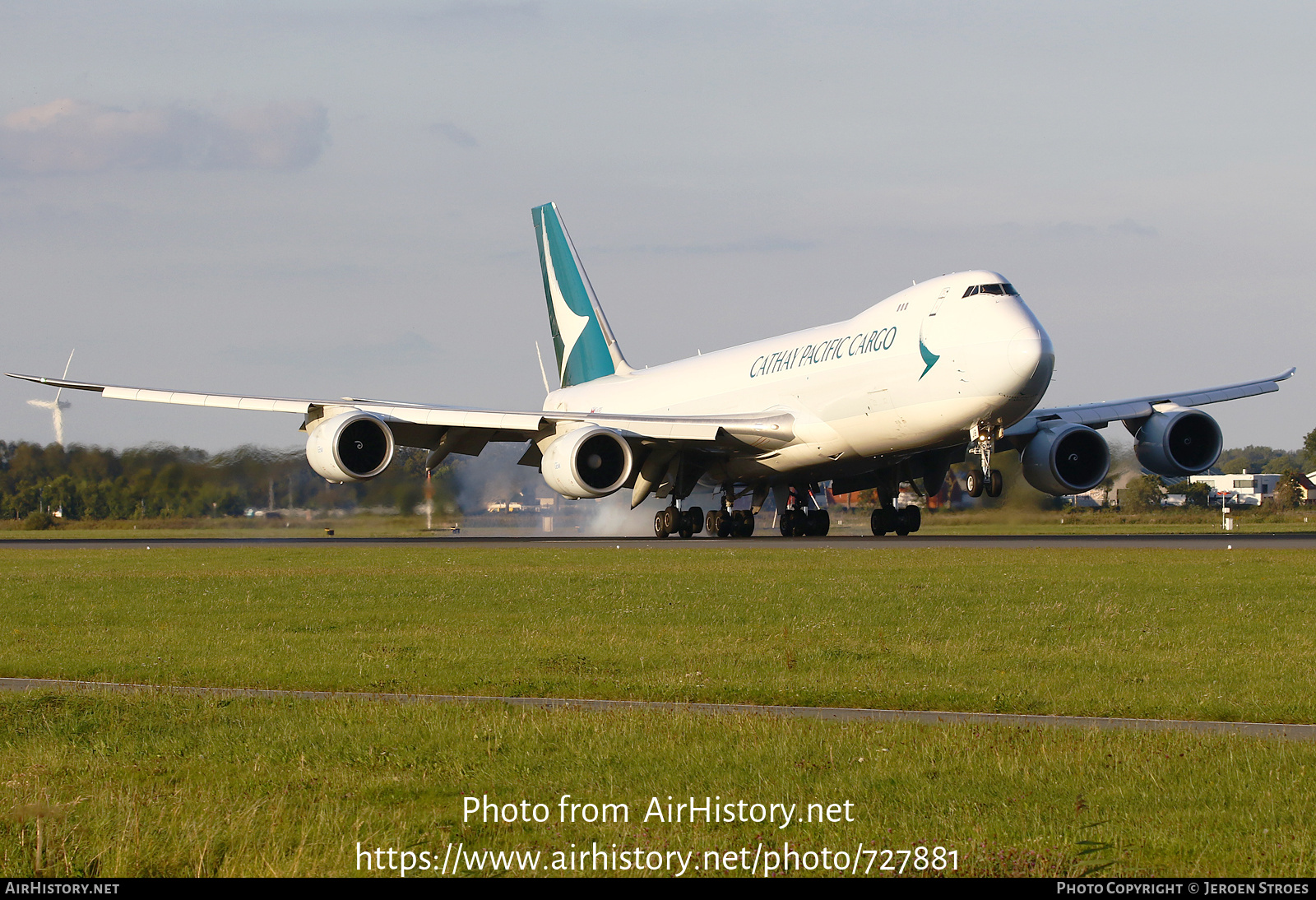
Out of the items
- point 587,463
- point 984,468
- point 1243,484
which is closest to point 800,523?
point 587,463

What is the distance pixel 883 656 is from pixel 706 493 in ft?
94.1

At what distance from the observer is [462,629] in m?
17.5

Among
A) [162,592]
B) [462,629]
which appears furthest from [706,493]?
[462,629]

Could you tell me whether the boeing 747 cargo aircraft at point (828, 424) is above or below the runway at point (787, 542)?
above

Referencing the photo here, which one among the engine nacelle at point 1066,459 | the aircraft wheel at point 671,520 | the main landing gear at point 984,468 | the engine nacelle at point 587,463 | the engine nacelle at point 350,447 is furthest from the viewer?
the aircraft wheel at point 671,520

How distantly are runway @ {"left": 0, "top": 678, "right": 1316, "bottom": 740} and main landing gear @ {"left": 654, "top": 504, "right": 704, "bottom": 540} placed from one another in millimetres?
27983

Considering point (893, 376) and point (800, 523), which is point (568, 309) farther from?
point (893, 376)

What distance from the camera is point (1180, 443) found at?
38.6m

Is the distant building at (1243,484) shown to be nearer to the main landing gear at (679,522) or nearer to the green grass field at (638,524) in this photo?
the green grass field at (638,524)

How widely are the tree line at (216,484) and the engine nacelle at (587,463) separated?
307 inches

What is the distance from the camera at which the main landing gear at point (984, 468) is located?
31.1 m

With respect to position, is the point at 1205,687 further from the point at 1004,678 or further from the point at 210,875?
the point at 210,875

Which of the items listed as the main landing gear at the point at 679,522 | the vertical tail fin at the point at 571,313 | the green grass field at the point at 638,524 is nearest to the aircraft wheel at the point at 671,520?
the main landing gear at the point at 679,522

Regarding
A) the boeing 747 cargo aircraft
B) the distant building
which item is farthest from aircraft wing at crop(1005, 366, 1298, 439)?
the distant building
